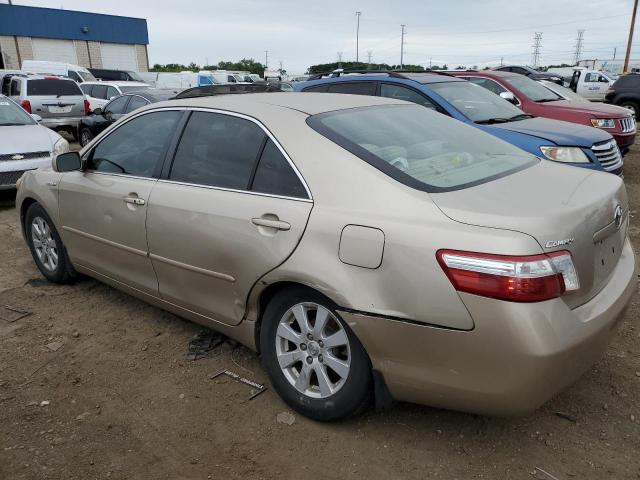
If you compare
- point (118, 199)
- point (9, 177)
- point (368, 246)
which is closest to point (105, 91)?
point (9, 177)

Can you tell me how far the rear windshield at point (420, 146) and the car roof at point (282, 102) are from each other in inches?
3.7

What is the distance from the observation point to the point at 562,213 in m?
2.28

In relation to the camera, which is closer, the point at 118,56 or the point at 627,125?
the point at 627,125

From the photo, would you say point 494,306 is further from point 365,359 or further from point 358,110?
point 358,110

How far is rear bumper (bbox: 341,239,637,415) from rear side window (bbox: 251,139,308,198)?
73 centimetres

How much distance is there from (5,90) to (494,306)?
16.6 metres

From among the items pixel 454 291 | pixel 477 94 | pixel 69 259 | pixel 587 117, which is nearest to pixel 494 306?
pixel 454 291

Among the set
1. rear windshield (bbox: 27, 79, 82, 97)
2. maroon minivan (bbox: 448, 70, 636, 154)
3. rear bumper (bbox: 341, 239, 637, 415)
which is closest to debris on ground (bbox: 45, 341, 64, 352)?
rear bumper (bbox: 341, 239, 637, 415)

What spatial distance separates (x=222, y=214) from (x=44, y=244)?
253 cm

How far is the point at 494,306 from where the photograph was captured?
2098 mm

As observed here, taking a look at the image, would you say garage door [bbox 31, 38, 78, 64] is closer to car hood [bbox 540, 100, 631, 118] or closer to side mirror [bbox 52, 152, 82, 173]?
car hood [bbox 540, 100, 631, 118]

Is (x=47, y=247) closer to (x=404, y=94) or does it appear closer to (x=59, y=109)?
(x=404, y=94)

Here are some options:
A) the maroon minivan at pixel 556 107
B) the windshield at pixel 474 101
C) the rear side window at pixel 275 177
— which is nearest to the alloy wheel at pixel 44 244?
the rear side window at pixel 275 177

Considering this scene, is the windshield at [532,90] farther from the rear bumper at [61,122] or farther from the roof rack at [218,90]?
the rear bumper at [61,122]
